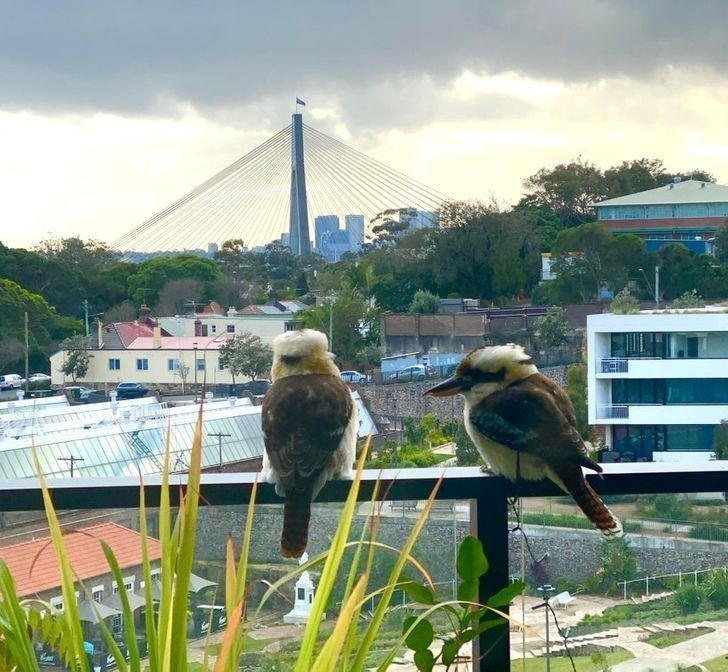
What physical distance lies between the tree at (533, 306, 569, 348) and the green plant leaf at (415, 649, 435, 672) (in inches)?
736

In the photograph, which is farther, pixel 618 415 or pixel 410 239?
pixel 410 239

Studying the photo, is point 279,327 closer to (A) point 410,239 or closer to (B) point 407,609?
→ (A) point 410,239

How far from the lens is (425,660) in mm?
944

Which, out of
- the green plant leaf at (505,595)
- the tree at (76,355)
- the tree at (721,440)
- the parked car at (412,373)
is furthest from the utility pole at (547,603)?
the tree at (76,355)

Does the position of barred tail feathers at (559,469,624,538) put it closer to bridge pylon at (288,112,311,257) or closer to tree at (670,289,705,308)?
tree at (670,289,705,308)

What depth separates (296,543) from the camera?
108 centimetres

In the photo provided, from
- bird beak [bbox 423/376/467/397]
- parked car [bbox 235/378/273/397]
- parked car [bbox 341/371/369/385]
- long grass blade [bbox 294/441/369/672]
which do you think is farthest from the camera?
parked car [bbox 341/371/369/385]

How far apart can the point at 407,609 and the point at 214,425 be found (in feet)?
41.3

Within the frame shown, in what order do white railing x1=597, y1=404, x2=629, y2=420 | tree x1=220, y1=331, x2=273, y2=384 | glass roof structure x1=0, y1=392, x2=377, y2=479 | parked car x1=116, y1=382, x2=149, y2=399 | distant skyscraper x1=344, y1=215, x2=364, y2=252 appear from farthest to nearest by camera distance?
distant skyscraper x1=344, y1=215, x2=364, y2=252, parked car x1=116, y1=382, x2=149, y2=399, tree x1=220, y1=331, x2=273, y2=384, white railing x1=597, y1=404, x2=629, y2=420, glass roof structure x1=0, y1=392, x2=377, y2=479

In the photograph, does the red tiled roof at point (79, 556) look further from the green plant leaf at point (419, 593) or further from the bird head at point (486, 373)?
the bird head at point (486, 373)

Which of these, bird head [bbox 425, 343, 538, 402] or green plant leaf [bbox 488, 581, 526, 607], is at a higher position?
bird head [bbox 425, 343, 538, 402]

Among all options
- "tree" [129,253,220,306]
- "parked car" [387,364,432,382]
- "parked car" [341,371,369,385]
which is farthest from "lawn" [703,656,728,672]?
"tree" [129,253,220,306]

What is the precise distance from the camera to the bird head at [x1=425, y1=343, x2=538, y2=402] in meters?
1.29

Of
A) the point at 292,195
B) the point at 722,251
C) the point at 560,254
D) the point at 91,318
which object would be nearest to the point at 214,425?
the point at 91,318
